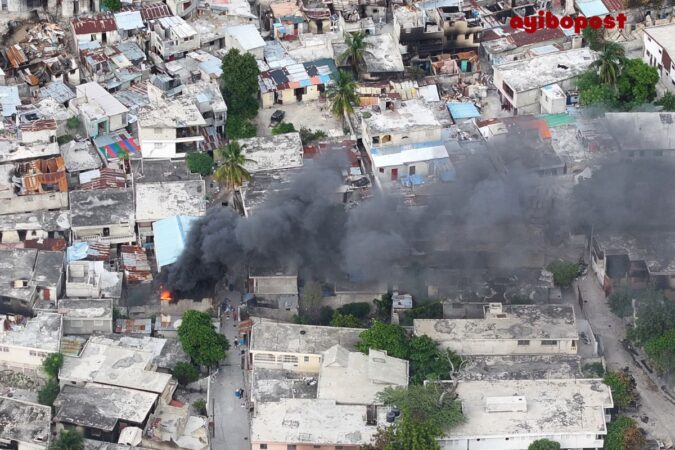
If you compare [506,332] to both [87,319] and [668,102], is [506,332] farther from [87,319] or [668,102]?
[668,102]

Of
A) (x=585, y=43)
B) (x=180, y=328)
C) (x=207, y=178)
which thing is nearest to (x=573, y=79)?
(x=585, y=43)

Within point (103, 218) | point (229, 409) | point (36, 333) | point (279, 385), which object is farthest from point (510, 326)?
point (36, 333)

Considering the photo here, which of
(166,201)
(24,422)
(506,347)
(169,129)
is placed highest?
(169,129)

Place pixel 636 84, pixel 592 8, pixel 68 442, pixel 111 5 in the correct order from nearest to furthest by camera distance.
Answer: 1. pixel 68 442
2. pixel 636 84
3. pixel 111 5
4. pixel 592 8

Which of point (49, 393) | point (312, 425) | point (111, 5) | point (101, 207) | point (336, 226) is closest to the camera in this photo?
point (312, 425)

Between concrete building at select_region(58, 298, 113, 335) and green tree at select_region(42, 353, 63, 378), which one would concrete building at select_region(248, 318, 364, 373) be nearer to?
concrete building at select_region(58, 298, 113, 335)

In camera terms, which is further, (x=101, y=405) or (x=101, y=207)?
(x=101, y=207)

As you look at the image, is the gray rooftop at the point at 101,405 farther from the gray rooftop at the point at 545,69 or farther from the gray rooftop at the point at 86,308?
the gray rooftop at the point at 545,69
